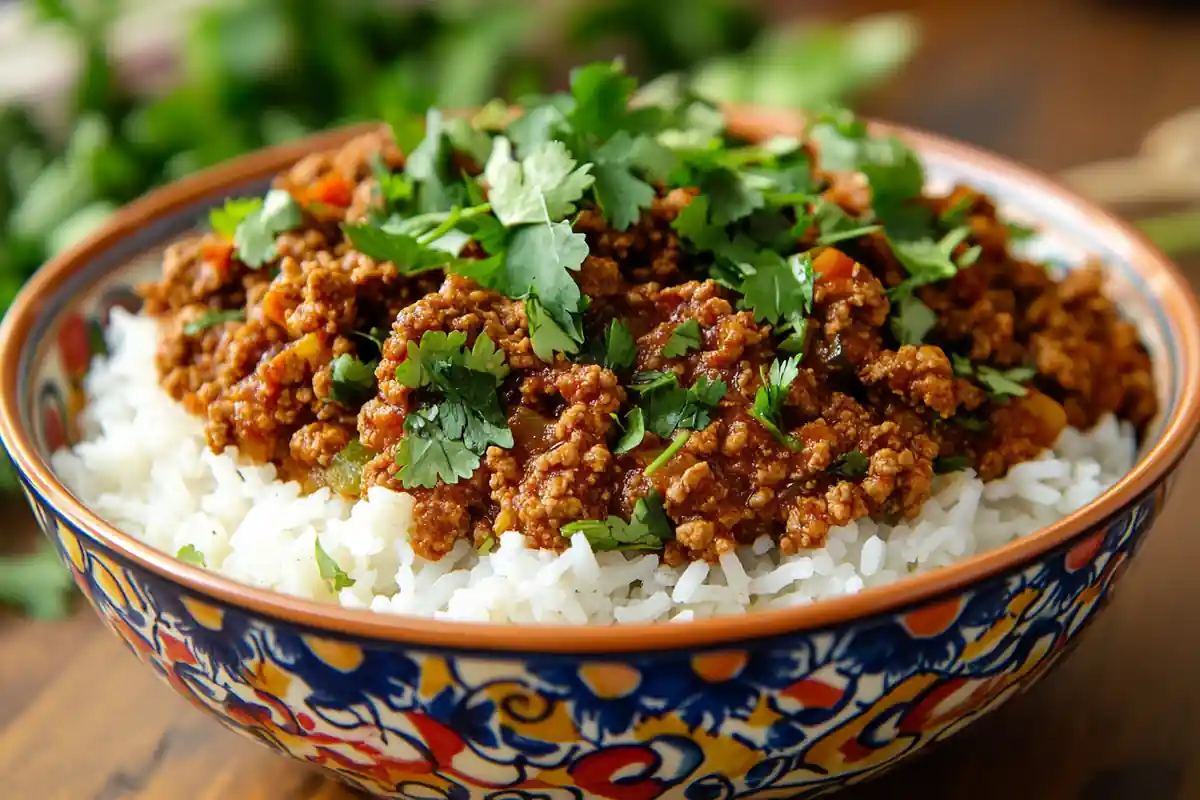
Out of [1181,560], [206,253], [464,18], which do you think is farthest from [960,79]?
[206,253]

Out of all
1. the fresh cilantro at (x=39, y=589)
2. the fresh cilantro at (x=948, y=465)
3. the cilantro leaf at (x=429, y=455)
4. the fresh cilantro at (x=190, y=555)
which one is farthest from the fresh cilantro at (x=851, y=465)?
the fresh cilantro at (x=39, y=589)

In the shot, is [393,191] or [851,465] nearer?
[851,465]

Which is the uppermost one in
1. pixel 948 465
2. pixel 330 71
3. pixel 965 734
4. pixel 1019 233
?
pixel 1019 233

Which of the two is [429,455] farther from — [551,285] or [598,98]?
[598,98]

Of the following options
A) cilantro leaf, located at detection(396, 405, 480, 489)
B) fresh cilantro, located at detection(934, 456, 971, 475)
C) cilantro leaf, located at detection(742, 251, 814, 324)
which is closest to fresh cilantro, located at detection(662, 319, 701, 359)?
cilantro leaf, located at detection(742, 251, 814, 324)

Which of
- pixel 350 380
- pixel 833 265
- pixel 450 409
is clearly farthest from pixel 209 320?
pixel 833 265
